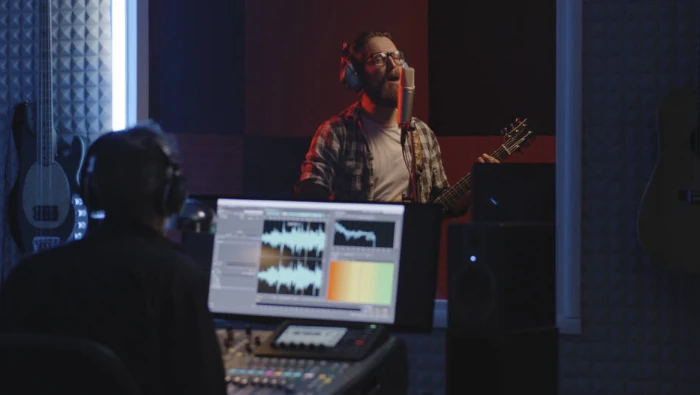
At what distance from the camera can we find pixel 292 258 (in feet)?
6.98

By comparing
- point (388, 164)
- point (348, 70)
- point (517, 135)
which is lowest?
point (388, 164)

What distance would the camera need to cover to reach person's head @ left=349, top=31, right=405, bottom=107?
3.27 m

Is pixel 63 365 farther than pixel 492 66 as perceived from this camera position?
No

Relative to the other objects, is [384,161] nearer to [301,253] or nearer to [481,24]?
[481,24]

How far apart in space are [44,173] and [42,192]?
8 centimetres

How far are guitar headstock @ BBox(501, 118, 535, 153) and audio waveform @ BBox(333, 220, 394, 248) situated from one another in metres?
1.21

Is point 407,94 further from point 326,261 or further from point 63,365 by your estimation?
point 63,365

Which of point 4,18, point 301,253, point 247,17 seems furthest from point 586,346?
point 4,18

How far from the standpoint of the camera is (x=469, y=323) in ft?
7.50

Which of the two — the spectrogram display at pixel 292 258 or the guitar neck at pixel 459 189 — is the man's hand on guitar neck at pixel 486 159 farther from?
the spectrogram display at pixel 292 258

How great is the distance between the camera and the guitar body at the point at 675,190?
2.81 meters

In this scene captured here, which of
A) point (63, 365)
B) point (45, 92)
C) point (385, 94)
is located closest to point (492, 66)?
point (385, 94)

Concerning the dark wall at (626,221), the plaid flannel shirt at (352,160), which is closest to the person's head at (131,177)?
the plaid flannel shirt at (352,160)

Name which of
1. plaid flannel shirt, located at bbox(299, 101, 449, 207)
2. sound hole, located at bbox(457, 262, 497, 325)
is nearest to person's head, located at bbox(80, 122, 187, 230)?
sound hole, located at bbox(457, 262, 497, 325)
